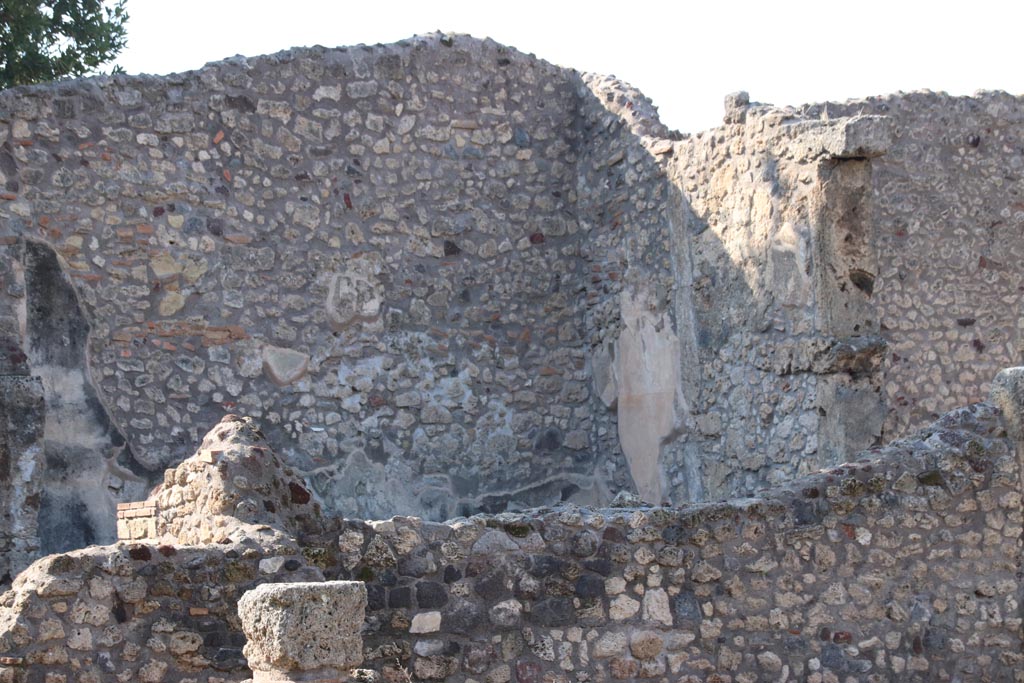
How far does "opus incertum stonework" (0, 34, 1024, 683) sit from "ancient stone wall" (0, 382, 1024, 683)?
2 cm

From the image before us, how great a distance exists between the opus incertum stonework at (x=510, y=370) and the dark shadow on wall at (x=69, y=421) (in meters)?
0.02

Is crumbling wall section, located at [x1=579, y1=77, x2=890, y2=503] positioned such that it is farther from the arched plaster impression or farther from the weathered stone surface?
the weathered stone surface

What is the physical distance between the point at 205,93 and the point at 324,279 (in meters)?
1.48

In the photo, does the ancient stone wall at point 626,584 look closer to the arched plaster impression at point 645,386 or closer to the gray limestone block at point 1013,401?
the gray limestone block at point 1013,401

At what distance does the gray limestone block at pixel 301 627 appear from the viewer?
5.29 metres

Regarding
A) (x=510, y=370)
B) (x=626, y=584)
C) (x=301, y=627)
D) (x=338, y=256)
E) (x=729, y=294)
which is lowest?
(x=626, y=584)

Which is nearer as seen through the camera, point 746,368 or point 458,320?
point 746,368

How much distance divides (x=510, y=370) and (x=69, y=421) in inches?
129

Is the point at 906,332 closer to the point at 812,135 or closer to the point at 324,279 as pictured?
the point at 812,135

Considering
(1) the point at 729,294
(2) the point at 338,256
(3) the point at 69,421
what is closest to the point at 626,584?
(1) the point at 729,294

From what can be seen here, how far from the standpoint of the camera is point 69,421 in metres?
9.77

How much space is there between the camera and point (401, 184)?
36.9ft

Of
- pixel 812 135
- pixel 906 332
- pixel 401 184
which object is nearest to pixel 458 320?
pixel 401 184

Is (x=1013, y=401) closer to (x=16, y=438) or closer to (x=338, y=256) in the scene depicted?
(x=338, y=256)
